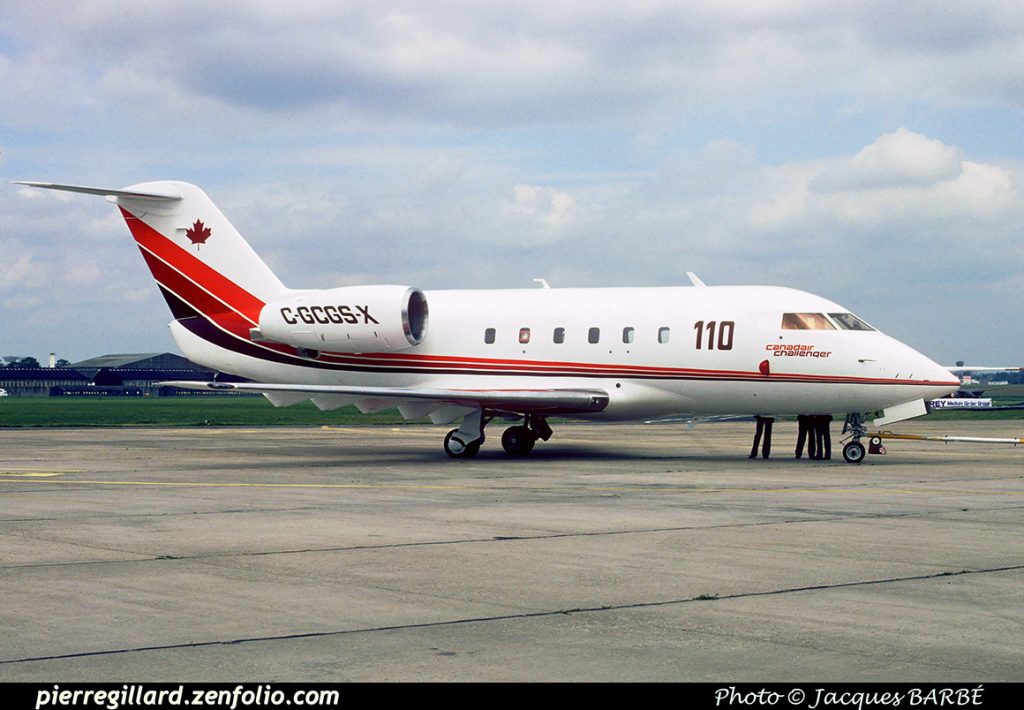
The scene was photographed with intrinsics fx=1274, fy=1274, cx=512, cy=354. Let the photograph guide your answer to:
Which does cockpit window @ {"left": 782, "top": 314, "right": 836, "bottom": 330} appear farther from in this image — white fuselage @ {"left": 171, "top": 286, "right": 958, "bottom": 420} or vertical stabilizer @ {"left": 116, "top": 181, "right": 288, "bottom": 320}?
vertical stabilizer @ {"left": 116, "top": 181, "right": 288, "bottom": 320}

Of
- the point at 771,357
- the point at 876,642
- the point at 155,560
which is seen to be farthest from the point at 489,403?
the point at 876,642

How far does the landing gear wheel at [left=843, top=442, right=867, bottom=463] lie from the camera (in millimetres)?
25047

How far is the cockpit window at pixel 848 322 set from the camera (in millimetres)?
24953

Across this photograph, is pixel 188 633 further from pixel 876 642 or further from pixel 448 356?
pixel 448 356

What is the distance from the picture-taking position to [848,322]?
25.0 meters

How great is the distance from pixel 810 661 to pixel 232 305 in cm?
2392

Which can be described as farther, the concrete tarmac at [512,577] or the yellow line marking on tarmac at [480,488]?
the yellow line marking on tarmac at [480,488]

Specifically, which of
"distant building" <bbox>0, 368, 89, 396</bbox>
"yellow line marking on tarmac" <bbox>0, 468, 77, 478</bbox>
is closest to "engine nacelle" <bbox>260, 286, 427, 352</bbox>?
"yellow line marking on tarmac" <bbox>0, 468, 77, 478</bbox>

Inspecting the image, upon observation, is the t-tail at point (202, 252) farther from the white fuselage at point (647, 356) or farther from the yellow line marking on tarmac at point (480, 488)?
the yellow line marking on tarmac at point (480, 488)

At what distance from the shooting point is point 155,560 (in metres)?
11.3

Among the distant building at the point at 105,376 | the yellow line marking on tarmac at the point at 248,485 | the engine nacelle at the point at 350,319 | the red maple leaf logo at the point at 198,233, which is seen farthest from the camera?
the distant building at the point at 105,376

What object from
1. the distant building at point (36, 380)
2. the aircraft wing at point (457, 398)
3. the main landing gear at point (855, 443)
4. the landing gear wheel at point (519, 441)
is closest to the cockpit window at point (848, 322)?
the main landing gear at point (855, 443)

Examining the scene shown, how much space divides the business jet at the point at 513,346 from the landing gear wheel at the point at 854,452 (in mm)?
29

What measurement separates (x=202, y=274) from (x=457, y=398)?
7.62 meters
